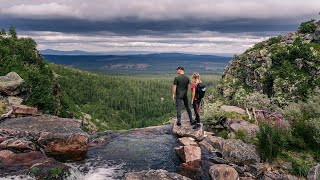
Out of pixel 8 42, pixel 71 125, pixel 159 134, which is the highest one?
pixel 8 42

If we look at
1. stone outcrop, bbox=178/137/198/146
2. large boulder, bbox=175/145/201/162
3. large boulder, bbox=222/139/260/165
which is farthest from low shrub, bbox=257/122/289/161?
stone outcrop, bbox=178/137/198/146

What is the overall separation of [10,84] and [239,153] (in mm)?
20778

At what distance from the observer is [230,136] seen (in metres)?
21.2

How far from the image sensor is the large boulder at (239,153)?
16.1m

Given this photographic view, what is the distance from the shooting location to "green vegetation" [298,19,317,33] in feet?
283

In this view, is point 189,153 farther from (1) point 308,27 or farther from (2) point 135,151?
(1) point 308,27

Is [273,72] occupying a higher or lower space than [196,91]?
lower

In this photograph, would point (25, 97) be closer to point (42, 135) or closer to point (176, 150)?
point (42, 135)

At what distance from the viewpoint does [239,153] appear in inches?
651

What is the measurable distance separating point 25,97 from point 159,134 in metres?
13.4

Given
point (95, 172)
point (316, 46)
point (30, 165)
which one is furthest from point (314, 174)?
point (316, 46)

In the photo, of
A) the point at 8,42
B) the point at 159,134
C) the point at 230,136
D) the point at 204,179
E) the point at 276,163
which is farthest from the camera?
the point at 8,42

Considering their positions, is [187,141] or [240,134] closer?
[187,141]

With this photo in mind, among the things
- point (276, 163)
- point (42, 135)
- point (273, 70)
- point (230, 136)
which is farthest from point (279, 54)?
point (42, 135)
